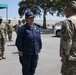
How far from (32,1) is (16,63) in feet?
186

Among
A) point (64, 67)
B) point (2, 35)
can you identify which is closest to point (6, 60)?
point (2, 35)

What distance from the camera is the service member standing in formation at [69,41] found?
4.55 m

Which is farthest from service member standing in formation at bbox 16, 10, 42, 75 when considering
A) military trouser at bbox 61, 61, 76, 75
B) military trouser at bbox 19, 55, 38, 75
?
military trouser at bbox 61, 61, 76, 75

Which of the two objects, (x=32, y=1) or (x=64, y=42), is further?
(x=32, y=1)

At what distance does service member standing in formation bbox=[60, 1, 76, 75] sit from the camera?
4551 mm

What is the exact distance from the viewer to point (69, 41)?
4.60m

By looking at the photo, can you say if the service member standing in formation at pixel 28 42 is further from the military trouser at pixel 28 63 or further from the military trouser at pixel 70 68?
the military trouser at pixel 70 68

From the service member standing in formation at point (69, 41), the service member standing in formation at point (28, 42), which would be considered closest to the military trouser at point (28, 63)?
the service member standing in formation at point (28, 42)

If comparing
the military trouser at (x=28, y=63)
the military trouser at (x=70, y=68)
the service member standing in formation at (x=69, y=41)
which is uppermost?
the service member standing in formation at (x=69, y=41)

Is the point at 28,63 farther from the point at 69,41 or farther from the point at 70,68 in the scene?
the point at 69,41

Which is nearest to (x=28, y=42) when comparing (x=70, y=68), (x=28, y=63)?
(x=28, y=63)

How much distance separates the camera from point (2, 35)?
38.7 feet

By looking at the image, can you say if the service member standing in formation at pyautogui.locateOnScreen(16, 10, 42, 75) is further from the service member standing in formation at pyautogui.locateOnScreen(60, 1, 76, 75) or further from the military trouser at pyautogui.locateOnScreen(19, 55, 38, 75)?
the service member standing in formation at pyautogui.locateOnScreen(60, 1, 76, 75)

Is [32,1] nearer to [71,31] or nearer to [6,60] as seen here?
[6,60]
